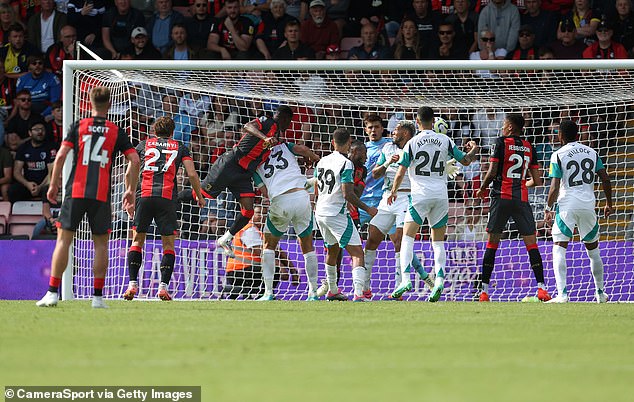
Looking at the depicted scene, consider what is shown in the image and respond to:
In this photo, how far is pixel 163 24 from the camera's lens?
18.8 m

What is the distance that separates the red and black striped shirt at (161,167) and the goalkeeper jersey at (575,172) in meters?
4.18

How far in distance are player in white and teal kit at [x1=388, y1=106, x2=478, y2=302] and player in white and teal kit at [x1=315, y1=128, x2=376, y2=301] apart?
1.74ft

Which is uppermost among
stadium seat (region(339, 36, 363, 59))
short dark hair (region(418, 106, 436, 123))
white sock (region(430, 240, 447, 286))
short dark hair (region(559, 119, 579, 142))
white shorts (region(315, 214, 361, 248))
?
stadium seat (region(339, 36, 363, 59))

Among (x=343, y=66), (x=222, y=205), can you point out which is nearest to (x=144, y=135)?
(x=222, y=205)

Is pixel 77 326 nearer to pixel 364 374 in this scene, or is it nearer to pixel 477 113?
pixel 364 374

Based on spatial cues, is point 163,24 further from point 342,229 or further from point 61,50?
point 342,229

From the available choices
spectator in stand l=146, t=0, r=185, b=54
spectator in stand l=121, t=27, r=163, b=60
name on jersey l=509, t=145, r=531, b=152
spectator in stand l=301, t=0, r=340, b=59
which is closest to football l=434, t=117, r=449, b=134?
name on jersey l=509, t=145, r=531, b=152

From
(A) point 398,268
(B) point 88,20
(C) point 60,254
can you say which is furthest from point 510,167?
(B) point 88,20

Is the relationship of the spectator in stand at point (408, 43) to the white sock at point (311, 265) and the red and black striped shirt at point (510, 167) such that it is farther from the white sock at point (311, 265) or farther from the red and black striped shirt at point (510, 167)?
the white sock at point (311, 265)

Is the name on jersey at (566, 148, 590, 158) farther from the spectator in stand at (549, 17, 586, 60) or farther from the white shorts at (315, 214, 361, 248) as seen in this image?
the spectator in stand at (549, 17, 586, 60)

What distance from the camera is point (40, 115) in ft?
58.6

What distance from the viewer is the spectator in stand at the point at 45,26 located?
753 inches

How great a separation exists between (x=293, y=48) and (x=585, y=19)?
4.69 meters

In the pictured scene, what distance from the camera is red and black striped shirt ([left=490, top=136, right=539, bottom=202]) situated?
42.1 ft
